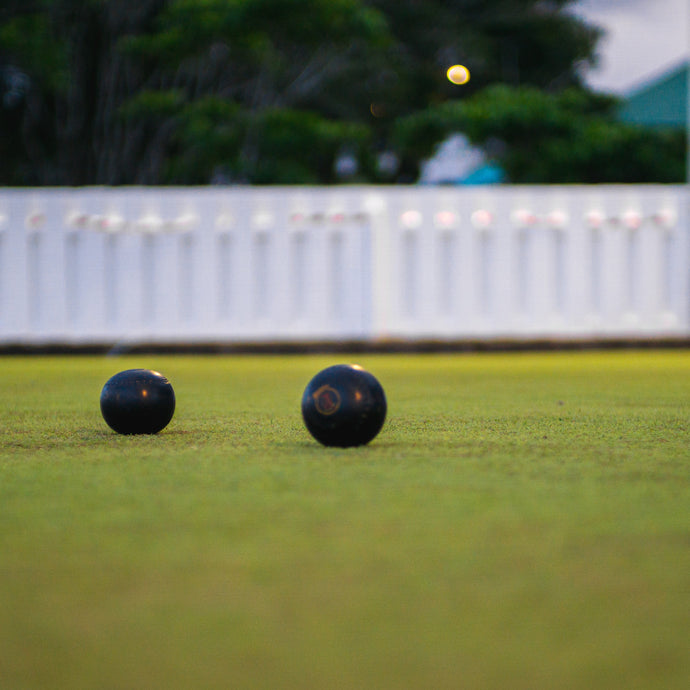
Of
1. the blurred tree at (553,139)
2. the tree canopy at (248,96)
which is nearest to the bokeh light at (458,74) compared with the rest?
the tree canopy at (248,96)

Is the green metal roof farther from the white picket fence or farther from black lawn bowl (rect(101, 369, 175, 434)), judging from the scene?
black lawn bowl (rect(101, 369, 175, 434))

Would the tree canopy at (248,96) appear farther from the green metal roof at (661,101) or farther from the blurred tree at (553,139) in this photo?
the green metal roof at (661,101)

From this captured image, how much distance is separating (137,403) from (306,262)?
5.28m

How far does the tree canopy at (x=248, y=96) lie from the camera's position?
13.1m

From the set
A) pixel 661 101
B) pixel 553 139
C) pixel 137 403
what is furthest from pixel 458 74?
pixel 137 403

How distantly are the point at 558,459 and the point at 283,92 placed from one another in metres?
14.6

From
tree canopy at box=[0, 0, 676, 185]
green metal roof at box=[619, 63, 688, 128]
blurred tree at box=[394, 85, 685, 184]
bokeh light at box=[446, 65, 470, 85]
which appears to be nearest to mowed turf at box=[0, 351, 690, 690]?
tree canopy at box=[0, 0, 676, 185]

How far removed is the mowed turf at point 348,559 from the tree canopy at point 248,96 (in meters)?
11.0

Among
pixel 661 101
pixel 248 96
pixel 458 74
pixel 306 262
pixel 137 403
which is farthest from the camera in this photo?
pixel 661 101

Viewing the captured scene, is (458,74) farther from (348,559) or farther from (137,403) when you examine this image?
(348,559)

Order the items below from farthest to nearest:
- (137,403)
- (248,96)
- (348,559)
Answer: (248,96) → (137,403) → (348,559)

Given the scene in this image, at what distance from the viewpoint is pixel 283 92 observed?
16.0 meters

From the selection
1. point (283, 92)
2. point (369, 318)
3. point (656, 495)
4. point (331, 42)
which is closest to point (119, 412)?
point (656, 495)

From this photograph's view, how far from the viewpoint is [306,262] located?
7.88 m
